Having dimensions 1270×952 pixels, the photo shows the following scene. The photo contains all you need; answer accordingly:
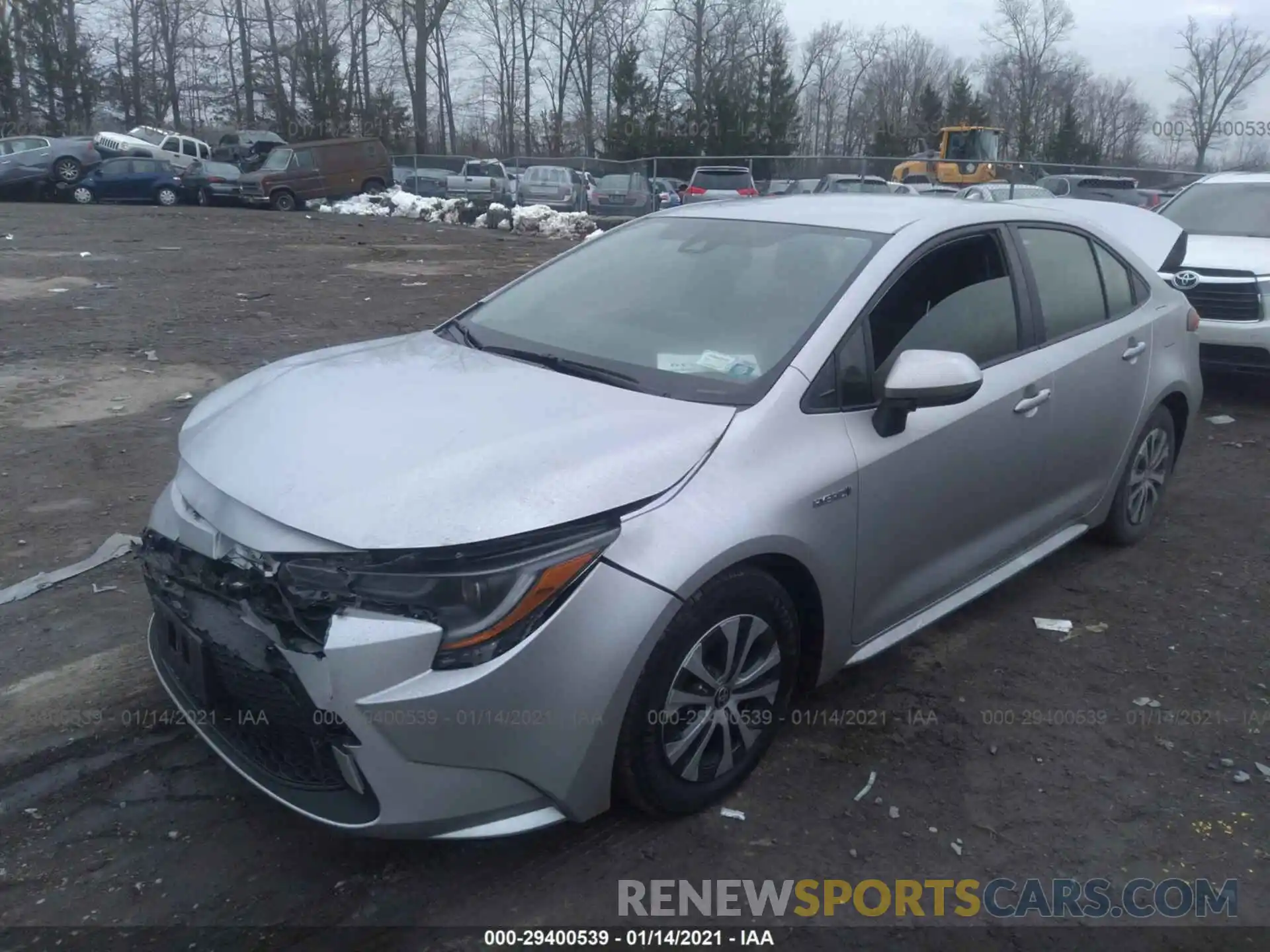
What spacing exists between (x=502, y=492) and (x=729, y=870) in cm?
125

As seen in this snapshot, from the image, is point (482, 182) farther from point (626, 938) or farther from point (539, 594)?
point (626, 938)

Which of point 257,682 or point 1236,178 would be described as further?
point 1236,178

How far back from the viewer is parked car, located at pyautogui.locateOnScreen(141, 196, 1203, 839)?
251 cm

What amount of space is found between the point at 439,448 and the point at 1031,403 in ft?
7.75

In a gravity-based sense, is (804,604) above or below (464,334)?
below

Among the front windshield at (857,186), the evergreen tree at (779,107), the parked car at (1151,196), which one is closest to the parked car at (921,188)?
the front windshield at (857,186)

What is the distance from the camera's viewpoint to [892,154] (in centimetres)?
5216

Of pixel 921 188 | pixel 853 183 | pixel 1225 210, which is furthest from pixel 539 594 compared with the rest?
pixel 921 188

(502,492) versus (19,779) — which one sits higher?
(502,492)

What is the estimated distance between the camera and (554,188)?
2808 cm

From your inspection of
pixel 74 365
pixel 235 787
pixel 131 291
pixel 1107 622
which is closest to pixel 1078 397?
pixel 1107 622

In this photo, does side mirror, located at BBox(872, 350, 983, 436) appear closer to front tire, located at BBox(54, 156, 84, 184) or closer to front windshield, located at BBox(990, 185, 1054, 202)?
front windshield, located at BBox(990, 185, 1054, 202)

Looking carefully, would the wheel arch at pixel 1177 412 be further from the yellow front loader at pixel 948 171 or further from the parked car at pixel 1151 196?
the parked car at pixel 1151 196

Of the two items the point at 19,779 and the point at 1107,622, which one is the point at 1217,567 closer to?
the point at 1107,622
